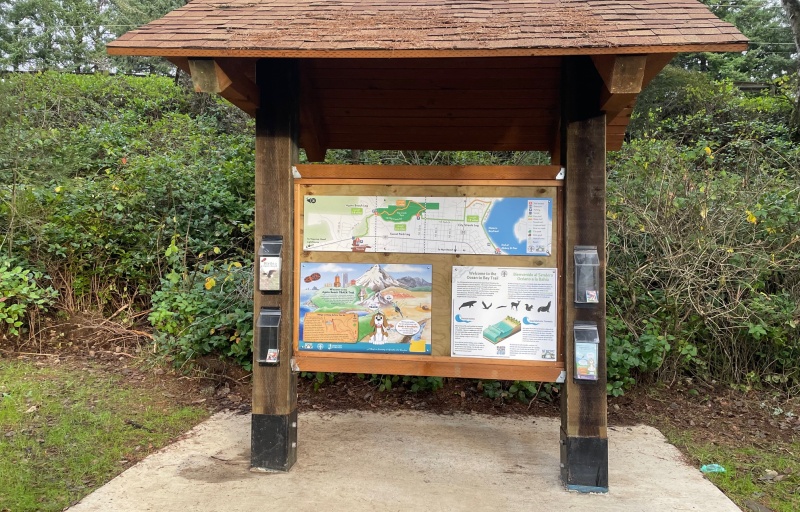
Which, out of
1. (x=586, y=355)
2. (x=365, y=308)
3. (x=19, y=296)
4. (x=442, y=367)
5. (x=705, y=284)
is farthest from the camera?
(x=19, y=296)

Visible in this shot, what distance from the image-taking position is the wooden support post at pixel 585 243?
3.10 m

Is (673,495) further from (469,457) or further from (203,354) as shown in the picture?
(203,354)

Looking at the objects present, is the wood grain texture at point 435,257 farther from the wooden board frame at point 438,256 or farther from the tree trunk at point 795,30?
the tree trunk at point 795,30

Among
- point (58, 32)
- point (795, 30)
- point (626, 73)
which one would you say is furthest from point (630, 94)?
point (58, 32)

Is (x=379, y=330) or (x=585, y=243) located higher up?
(x=585, y=243)

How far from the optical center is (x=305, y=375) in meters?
5.31

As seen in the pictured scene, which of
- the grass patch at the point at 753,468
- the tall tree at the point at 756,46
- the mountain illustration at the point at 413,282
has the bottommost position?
the grass patch at the point at 753,468

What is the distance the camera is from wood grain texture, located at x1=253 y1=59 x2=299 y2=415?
3.31m

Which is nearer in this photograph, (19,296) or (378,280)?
(378,280)

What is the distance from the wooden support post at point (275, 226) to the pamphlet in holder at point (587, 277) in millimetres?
1798

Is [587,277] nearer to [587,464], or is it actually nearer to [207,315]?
[587,464]

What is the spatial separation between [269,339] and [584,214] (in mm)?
2109

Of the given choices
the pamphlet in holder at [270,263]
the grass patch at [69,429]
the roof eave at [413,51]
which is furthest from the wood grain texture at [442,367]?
the roof eave at [413,51]

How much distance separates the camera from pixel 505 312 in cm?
325
